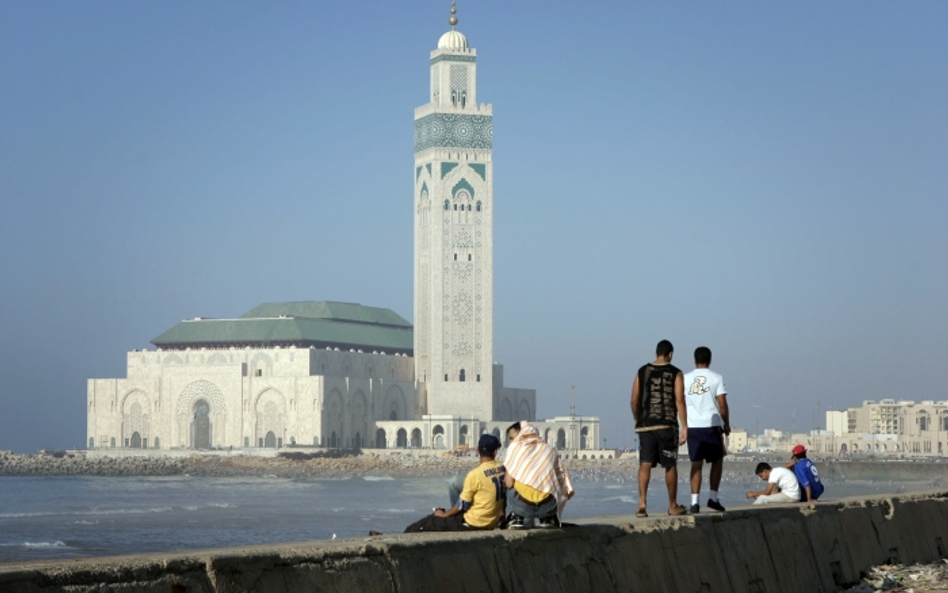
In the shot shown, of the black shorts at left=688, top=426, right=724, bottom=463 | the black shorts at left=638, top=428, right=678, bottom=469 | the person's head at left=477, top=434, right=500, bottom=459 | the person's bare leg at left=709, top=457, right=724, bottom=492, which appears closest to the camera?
the person's head at left=477, top=434, right=500, bottom=459

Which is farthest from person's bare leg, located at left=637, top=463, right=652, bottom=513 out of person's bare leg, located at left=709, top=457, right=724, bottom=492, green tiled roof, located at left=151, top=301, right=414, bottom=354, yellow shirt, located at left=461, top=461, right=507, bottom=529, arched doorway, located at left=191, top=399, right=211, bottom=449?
green tiled roof, located at left=151, top=301, right=414, bottom=354

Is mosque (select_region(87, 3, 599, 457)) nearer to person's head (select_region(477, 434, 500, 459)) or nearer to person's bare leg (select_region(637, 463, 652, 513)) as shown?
person's bare leg (select_region(637, 463, 652, 513))

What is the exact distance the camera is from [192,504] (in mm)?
53750

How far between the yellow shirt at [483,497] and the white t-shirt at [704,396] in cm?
261

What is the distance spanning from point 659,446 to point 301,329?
94.2 m

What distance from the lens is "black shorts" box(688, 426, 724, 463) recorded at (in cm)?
→ 1131

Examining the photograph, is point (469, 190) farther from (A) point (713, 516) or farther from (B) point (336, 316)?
(A) point (713, 516)

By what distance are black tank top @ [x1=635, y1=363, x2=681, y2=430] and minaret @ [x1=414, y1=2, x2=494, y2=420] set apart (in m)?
85.0

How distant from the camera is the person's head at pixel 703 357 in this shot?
11391 millimetres

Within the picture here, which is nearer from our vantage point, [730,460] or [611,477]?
[611,477]

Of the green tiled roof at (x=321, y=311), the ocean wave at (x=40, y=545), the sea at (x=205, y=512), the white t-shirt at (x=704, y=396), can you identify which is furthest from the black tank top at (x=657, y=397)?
the green tiled roof at (x=321, y=311)

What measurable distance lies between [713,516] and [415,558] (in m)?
3.41

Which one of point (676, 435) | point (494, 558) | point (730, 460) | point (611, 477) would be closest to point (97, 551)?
point (676, 435)

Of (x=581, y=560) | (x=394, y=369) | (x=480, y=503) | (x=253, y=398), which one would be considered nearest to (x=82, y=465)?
(x=253, y=398)
